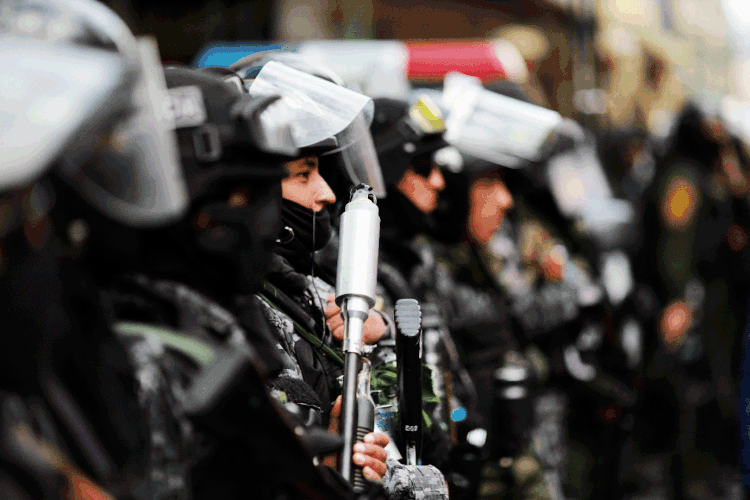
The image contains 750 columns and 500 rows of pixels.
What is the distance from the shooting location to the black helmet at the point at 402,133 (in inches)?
166

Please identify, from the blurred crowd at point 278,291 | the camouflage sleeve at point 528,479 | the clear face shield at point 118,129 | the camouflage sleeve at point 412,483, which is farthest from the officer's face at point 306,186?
the camouflage sleeve at point 528,479

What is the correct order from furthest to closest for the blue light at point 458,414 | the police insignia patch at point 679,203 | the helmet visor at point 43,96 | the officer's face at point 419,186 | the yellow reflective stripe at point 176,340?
the police insignia patch at point 679,203 < the officer's face at point 419,186 < the blue light at point 458,414 < the yellow reflective stripe at point 176,340 < the helmet visor at point 43,96

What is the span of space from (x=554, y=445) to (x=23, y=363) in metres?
4.46

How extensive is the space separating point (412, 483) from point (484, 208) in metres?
3.32

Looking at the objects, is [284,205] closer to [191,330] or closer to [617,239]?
[191,330]

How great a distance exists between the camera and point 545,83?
33.7 ft

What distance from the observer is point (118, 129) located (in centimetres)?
161

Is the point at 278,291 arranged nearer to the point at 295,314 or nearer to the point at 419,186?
the point at 295,314

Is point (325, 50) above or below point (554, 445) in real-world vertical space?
above

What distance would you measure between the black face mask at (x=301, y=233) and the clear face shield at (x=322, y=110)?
20cm

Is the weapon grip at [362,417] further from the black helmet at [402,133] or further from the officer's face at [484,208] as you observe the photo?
the officer's face at [484,208]

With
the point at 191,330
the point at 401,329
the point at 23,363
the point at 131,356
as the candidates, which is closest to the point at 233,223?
the point at 191,330

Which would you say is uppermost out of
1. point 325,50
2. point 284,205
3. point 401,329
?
point 284,205

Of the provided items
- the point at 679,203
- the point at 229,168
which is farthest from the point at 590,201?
the point at 229,168
